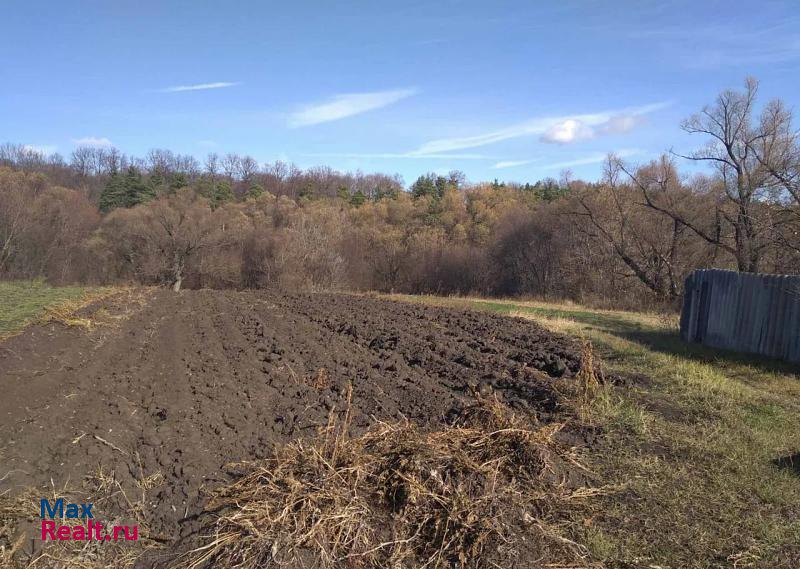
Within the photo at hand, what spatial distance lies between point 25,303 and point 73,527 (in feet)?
49.6

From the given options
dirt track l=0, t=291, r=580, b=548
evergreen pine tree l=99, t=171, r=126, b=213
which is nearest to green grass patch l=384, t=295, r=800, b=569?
dirt track l=0, t=291, r=580, b=548

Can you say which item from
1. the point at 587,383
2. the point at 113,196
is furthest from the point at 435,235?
the point at 587,383

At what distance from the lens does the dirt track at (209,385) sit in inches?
203

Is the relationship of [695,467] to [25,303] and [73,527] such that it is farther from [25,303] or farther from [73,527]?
[25,303]

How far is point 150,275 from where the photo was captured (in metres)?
46.1

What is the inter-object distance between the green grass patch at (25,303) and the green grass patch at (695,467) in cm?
1146

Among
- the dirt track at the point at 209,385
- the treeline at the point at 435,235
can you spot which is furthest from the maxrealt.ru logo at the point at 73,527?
the treeline at the point at 435,235

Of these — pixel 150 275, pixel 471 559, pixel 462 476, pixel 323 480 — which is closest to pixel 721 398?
pixel 462 476

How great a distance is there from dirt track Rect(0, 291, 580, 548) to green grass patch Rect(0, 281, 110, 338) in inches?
50.3

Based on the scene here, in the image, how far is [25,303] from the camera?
648 inches

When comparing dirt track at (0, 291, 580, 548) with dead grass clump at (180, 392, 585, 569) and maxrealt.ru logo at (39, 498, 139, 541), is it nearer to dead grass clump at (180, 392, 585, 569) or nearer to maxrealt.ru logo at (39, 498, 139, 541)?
maxrealt.ru logo at (39, 498, 139, 541)

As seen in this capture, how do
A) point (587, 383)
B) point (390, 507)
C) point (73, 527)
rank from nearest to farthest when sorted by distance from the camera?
point (73, 527), point (390, 507), point (587, 383)

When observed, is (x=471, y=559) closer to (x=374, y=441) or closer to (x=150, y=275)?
(x=374, y=441)

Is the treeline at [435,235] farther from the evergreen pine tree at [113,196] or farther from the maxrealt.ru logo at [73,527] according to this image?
the maxrealt.ru logo at [73,527]
